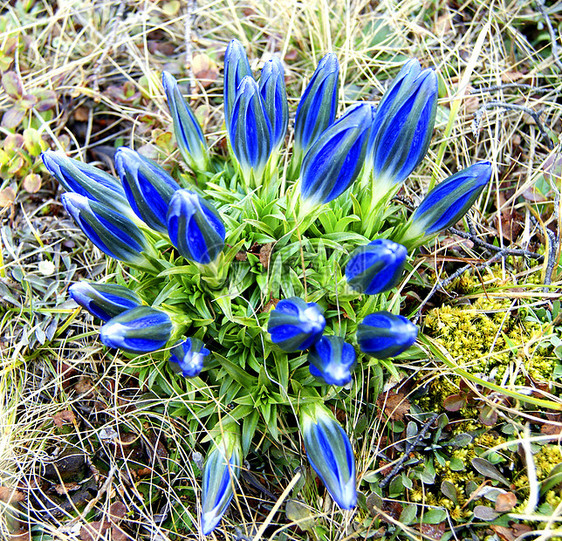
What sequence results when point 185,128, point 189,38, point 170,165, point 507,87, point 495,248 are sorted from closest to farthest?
point 185,128
point 495,248
point 170,165
point 507,87
point 189,38

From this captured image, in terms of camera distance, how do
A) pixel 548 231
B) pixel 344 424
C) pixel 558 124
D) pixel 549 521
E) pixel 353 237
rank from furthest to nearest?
pixel 558 124 < pixel 548 231 < pixel 344 424 < pixel 353 237 < pixel 549 521

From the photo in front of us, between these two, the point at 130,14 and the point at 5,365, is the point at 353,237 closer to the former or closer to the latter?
the point at 5,365

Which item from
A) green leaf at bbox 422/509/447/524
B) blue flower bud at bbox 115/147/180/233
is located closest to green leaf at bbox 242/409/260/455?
green leaf at bbox 422/509/447/524

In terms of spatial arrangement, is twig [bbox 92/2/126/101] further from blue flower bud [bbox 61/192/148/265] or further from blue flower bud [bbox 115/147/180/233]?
blue flower bud [bbox 115/147/180/233]

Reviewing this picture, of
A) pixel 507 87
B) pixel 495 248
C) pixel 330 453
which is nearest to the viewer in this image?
pixel 330 453

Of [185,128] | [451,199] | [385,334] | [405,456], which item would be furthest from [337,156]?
[405,456]

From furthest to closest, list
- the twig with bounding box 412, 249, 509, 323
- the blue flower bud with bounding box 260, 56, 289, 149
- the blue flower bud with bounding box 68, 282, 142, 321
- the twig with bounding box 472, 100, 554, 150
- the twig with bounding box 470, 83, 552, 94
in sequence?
the twig with bounding box 470, 83, 552, 94 < the twig with bounding box 472, 100, 554, 150 < the twig with bounding box 412, 249, 509, 323 < the blue flower bud with bounding box 260, 56, 289, 149 < the blue flower bud with bounding box 68, 282, 142, 321

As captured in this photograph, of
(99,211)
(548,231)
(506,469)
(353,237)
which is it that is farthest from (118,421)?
(548,231)

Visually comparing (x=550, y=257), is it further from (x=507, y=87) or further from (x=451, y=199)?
(x=507, y=87)
